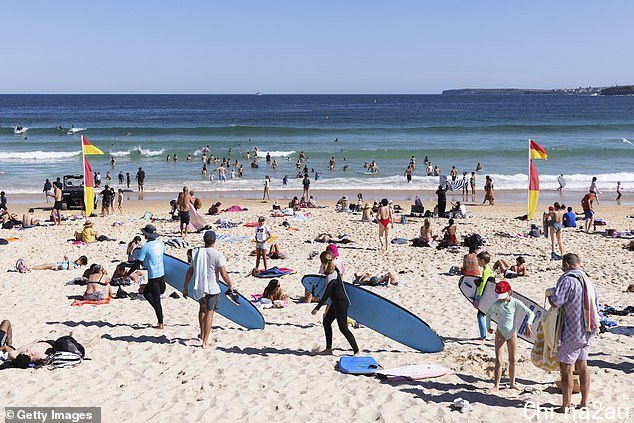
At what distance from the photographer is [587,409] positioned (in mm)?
6055

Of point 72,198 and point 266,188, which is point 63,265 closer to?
point 72,198

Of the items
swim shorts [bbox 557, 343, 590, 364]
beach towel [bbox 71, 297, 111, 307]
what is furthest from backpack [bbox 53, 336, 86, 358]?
swim shorts [bbox 557, 343, 590, 364]

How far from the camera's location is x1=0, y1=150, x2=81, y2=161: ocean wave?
43.6 m

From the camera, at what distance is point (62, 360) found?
7.59 metres

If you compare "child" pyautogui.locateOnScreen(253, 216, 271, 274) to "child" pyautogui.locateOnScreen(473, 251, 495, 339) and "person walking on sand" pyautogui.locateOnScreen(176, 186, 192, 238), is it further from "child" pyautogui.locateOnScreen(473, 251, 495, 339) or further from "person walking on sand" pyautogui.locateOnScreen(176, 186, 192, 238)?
"child" pyautogui.locateOnScreen(473, 251, 495, 339)

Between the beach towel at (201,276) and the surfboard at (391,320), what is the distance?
1.45 m

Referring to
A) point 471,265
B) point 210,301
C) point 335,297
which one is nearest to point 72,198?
point 210,301

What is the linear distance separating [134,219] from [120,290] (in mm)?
9823


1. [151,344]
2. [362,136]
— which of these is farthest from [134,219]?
[362,136]

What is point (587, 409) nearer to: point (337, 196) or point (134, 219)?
point (134, 219)

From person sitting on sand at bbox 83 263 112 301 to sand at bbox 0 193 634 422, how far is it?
0.87 ft

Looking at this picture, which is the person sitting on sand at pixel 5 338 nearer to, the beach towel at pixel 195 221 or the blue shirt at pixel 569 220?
the beach towel at pixel 195 221

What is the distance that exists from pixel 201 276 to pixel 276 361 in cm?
136

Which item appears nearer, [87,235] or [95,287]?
[95,287]
